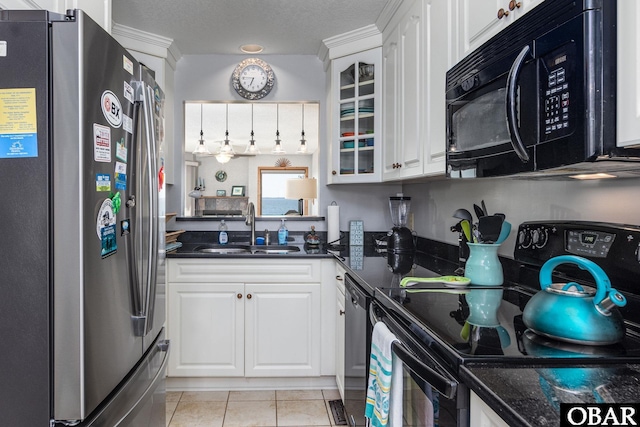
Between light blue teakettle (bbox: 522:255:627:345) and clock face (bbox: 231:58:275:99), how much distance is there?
2846 mm

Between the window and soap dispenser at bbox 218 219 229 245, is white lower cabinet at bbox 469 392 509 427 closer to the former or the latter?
soap dispenser at bbox 218 219 229 245

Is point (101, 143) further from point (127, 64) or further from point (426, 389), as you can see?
point (426, 389)

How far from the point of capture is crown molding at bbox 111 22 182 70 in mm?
2951

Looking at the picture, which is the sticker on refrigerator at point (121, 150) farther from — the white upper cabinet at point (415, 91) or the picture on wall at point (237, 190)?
the picture on wall at point (237, 190)

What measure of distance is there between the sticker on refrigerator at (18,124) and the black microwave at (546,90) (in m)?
1.22

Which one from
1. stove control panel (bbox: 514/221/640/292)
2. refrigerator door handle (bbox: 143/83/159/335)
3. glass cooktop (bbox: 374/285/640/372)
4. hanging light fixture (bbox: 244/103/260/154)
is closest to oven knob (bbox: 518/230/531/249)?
stove control panel (bbox: 514/221/640/292)

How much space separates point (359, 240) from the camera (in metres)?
3.26

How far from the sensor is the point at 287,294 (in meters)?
2.84

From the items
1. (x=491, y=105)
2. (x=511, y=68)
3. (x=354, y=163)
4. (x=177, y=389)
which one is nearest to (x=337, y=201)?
(x=354, y=163)

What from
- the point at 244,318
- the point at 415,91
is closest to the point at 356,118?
the point at 415,91

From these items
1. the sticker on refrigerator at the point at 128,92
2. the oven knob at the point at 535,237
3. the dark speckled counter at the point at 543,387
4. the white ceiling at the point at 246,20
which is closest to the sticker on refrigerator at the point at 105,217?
the sticker on refrigerator at the point at 128,92

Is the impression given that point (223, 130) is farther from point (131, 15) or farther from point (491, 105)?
point (491, 105)

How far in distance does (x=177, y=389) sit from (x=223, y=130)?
207cm

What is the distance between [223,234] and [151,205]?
5.76ft
